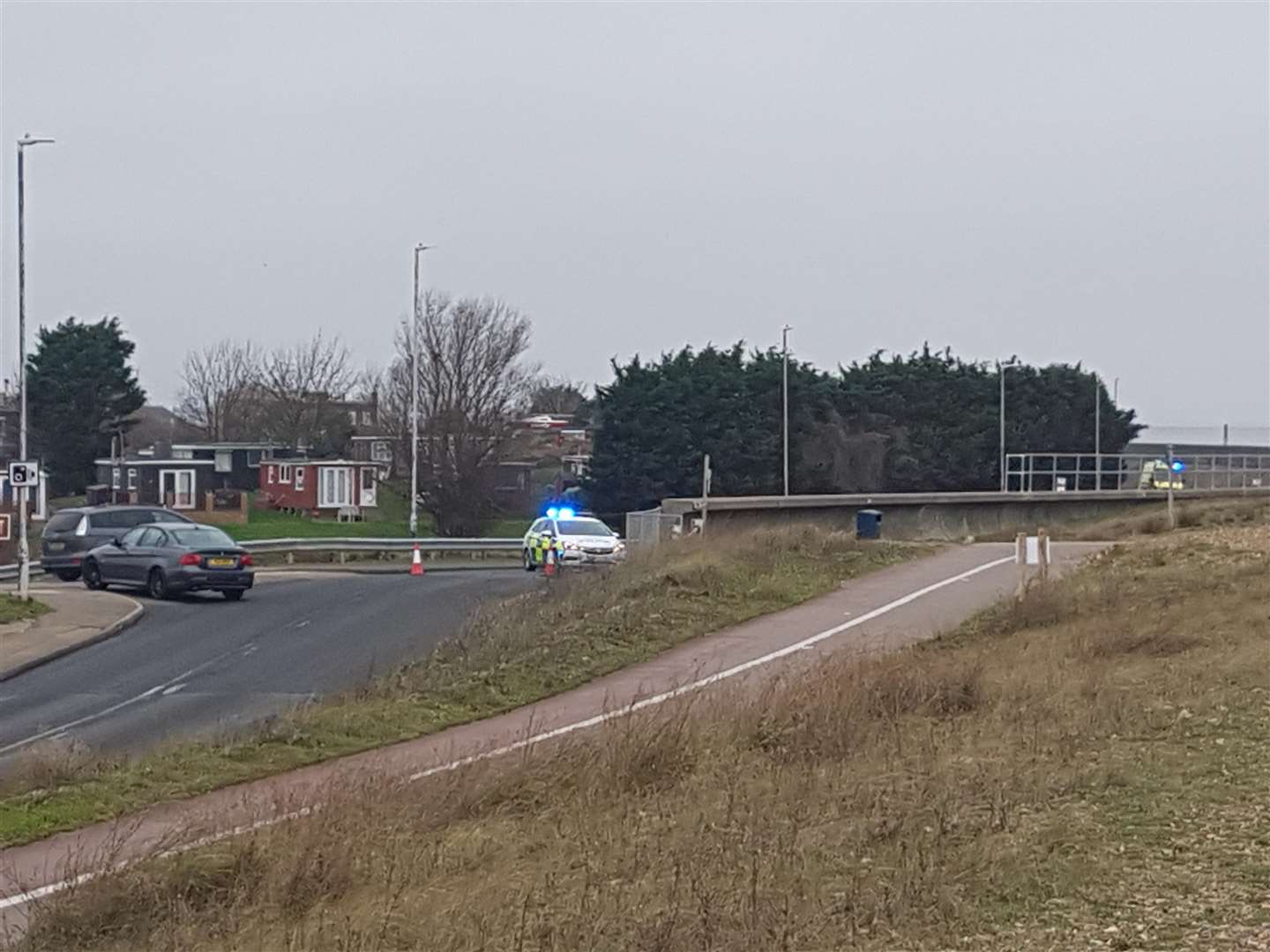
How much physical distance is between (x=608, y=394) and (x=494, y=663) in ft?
160

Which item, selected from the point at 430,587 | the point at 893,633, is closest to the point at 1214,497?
the point at 430,587

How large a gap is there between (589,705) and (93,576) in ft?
64.1

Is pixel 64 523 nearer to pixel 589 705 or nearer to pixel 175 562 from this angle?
pixel 175 562

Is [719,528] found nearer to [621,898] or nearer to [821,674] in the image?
[821,674]

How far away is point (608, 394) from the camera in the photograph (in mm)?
67312

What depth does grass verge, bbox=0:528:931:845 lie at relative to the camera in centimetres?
1258

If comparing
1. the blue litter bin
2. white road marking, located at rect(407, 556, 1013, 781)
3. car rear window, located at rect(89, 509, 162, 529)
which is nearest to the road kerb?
car rear window, located at rect(89, 509, 162, 529)

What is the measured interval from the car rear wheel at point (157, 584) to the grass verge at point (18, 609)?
2883 mm

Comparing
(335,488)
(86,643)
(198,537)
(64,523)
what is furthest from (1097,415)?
(86,643)

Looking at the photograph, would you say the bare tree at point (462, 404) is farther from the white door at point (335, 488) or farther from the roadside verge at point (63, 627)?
the roadside verge at point (63, 627)

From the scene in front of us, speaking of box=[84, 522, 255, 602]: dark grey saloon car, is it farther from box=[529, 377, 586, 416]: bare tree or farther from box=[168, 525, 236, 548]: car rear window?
box=[529, 377, 586, 416]: bare tree

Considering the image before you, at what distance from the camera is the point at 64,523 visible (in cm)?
3788

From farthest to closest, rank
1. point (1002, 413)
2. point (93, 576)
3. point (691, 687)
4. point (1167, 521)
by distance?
point (1002, 413) < point (1167, 521) < point (93, 576) < point (691, 687)

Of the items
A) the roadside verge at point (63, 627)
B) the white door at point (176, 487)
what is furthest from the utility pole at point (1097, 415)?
the roadside verge at point (63, 627)
